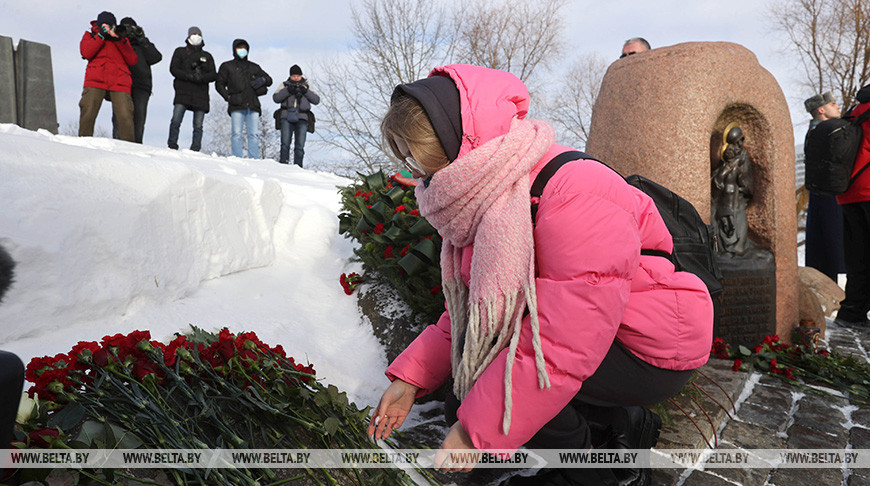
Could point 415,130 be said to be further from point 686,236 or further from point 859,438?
point 859,438

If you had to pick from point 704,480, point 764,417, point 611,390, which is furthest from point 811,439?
point 611,390

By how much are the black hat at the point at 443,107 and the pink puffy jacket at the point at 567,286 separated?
0.02 metres

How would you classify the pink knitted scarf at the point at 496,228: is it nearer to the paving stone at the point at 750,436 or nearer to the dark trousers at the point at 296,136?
the paving stone at the point at 750,436

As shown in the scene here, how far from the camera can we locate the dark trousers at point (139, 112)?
775cm

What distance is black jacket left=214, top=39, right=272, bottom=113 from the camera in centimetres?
867

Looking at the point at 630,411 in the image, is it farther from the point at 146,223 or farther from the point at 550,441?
the point at 146,223

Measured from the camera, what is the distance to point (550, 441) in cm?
162

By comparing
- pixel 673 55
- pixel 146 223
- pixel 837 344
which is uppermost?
pixel 673 55

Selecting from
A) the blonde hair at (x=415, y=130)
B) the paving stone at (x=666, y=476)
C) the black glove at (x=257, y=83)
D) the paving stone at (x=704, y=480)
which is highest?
the black glove at (x=257, y=83)

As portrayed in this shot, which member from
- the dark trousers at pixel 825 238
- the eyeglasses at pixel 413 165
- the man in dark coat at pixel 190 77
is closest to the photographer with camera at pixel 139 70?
the man in dark coat at pixel 190 77

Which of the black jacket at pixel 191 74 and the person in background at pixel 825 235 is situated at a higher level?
the black jacket at pixel 191 74

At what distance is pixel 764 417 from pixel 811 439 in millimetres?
221

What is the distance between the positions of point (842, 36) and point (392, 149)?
16447 mm

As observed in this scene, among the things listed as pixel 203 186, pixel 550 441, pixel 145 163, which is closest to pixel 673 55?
pixel 550 441
